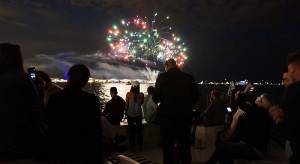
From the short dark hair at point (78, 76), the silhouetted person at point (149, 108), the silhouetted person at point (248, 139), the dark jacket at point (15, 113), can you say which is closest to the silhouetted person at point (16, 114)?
the dark jacket at point (15, 113)

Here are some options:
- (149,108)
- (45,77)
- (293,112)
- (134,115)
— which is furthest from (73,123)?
(149,108)

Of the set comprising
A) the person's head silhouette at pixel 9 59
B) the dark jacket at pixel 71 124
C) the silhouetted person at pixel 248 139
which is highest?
the person's head silhouette at pixel 9 59

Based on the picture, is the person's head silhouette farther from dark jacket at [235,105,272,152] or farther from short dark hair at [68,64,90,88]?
dark jacket at [235,105,272,152]

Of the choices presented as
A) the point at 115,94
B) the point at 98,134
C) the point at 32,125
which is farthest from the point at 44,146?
the point at 115,94

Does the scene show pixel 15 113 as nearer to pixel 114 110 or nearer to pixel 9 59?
pixel 9 59

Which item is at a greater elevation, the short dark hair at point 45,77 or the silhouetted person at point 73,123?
the short dark hair at point 45,77

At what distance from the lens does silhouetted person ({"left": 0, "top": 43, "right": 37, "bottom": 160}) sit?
3842 mm

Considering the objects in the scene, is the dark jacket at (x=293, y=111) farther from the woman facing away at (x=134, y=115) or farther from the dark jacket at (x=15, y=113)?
the woman facing away at (x=134, y=115)

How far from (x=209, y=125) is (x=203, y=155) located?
1.45 m

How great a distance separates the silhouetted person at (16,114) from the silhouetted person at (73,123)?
228mm

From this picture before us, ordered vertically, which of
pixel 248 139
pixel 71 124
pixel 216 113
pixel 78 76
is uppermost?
pixel 78 76

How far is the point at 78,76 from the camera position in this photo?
12.8 ft

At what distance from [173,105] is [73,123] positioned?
9.24 ft

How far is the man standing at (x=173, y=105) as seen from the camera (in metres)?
6.43
